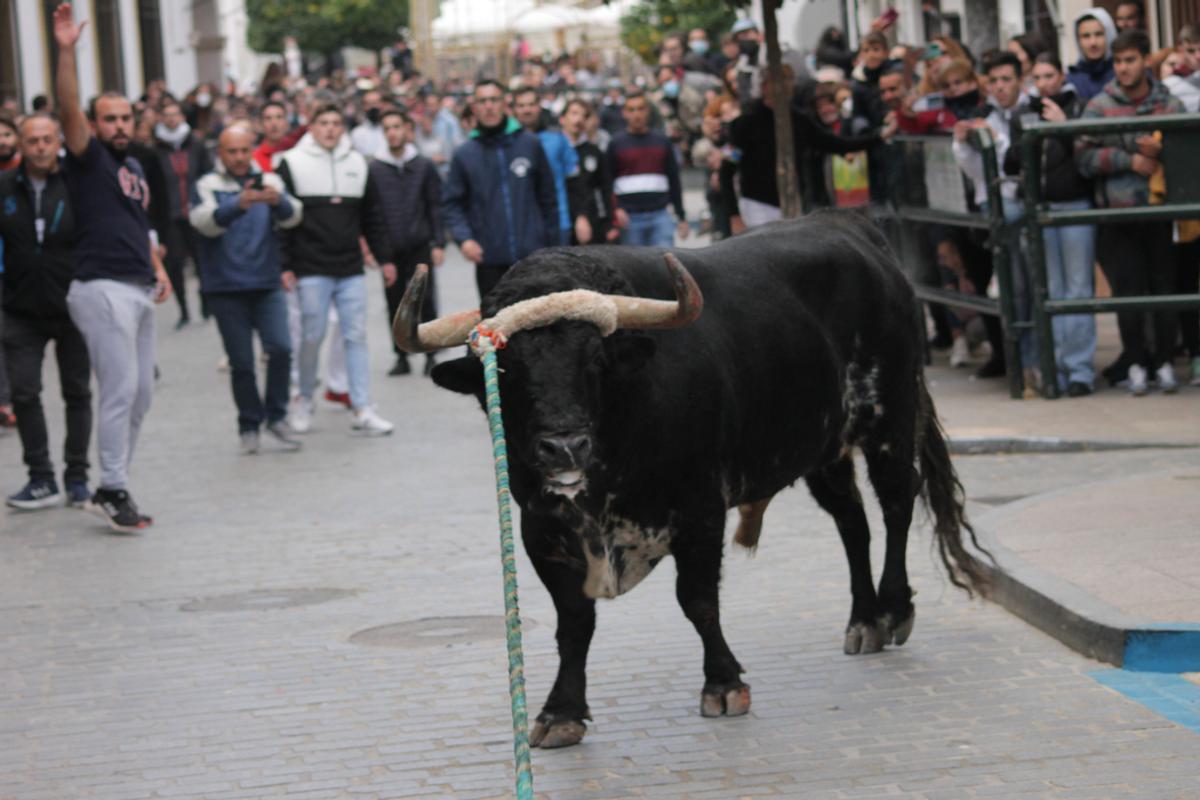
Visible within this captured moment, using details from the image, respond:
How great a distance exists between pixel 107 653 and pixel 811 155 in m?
9.02

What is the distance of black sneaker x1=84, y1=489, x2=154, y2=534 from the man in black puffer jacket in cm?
594

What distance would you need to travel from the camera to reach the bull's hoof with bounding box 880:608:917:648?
7855 millimetres

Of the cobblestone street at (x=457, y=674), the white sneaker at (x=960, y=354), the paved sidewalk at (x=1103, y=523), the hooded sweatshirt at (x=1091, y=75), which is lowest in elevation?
the cobblestone street at (x=457, y=674)

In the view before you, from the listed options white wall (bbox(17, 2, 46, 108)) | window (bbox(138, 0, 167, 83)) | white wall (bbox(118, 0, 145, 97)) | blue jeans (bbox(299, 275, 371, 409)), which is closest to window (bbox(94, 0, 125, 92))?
white wall (bbox(118, 0, 145, 97))

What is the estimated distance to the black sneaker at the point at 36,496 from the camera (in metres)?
12.2

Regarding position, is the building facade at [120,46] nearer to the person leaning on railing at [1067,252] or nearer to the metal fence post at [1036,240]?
the person leaning on railing at [1067,252]

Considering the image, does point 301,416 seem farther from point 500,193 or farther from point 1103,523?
point 1103,523

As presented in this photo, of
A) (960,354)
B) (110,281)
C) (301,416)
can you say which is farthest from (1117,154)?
(110,281)

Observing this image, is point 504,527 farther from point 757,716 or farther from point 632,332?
point 757,716

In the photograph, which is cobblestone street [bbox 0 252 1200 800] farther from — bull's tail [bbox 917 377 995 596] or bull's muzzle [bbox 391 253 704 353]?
bull's muzzle [bbox 391 253 704 353]

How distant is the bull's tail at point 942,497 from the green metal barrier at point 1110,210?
5166 mm

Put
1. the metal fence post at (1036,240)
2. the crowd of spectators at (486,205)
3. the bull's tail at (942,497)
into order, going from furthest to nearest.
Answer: the metal fence post at (1036,240), the crowd of spectators at (486,205), the bull's tail at (942,497)

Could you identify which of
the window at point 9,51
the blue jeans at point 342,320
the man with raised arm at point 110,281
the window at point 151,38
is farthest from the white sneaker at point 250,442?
the window at point 151,38

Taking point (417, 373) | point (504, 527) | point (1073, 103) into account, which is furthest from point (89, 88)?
point (504, 527)
